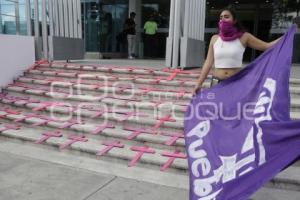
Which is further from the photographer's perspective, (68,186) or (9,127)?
(9,127)

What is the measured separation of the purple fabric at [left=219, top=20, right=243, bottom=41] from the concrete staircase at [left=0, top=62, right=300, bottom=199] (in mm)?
1715

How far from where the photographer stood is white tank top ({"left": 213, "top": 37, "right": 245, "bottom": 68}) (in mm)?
3393

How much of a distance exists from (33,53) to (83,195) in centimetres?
578

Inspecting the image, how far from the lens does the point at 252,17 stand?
611 inches

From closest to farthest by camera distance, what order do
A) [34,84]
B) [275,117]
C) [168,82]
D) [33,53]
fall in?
[275,117]
[168,82]
[34,84]
[33,53]

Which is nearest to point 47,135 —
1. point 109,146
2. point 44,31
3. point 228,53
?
point 109,146

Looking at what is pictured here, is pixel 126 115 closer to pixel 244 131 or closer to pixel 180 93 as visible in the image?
pixel 180 93

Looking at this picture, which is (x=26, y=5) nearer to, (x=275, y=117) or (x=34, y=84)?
(x=34, y=84)

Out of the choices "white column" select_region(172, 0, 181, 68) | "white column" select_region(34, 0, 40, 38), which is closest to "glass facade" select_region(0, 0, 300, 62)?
"white column" select_region(34, 0, 40, 38)

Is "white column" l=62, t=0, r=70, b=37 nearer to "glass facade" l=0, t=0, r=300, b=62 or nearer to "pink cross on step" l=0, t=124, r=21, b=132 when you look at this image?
"pink cross on step" l=0, t=124, r=21, b=132

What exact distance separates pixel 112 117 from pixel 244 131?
9.56 ft

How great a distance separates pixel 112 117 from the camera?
5.40 metres

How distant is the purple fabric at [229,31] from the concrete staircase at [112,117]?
67.5 inches

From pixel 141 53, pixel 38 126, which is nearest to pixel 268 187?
pixel 38 126
